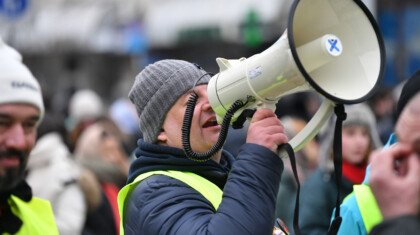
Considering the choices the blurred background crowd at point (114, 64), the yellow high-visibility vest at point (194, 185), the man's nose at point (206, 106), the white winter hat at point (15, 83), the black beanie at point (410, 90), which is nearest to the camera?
the black beanie at point (410, 90)

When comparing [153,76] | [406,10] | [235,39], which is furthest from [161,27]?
[153,76]

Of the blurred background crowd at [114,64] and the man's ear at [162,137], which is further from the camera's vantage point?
the blurred background crowd at [114,64]

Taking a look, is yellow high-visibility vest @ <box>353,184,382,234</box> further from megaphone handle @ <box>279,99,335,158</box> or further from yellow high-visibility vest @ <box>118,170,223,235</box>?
yellow high-visibility vest @ <box>118,170,223,235</box>

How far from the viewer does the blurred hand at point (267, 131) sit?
229 centimetres

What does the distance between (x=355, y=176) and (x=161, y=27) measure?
16957 mm

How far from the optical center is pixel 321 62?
7.29 feet

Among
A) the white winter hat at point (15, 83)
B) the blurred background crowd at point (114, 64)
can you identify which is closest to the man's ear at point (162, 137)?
the white winter hat at point (15, 83)

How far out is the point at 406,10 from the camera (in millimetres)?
16766

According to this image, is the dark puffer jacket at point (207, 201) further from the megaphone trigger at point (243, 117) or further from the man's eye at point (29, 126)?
the man's eye at point (29, 126)

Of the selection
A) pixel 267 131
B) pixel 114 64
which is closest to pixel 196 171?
pixel 267 131

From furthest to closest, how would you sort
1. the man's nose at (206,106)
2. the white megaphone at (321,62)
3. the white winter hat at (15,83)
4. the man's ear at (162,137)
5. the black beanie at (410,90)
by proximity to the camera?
the white winter hat at (15,83), the man's ear at (162,137), the man's nose at (206,106), the black beanie at (410,90), the white megaphone at (321,62)

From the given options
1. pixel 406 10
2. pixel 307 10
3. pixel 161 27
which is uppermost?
pixel 307 10

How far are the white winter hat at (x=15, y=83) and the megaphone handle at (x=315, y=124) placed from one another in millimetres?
1314

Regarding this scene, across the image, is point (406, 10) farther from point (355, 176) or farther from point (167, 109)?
point (167, 109)
